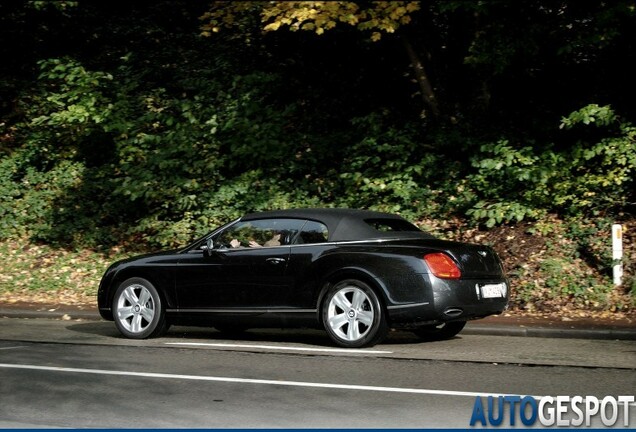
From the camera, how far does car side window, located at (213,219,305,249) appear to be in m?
11.5

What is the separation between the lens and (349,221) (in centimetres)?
1137

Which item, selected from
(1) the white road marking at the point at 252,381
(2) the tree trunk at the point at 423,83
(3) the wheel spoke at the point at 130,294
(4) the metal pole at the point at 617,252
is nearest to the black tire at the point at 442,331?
(4) the metal pole at the point at 617,252

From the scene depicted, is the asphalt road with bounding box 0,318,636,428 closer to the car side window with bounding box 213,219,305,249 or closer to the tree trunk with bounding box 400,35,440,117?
the car side window with bounding box 213,219,305,249

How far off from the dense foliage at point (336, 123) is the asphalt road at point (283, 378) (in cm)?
436

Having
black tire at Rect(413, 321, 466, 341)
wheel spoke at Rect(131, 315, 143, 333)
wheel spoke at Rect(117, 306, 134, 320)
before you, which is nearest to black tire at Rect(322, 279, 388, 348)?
black tire at Rect(413, 321, 466, 341)

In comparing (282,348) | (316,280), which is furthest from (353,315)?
(282,348)

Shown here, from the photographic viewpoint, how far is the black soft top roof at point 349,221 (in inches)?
443

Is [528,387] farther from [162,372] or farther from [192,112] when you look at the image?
[192,112]

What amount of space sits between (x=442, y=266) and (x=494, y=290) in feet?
2.94

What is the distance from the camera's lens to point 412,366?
9.63 metres

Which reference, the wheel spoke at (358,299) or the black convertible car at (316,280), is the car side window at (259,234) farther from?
the wheel spoke at (358,299)

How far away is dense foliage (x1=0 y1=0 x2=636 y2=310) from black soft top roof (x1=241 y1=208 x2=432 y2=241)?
391 cm

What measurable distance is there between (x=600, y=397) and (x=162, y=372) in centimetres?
393

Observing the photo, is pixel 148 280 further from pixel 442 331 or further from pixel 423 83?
pixel 423 83
